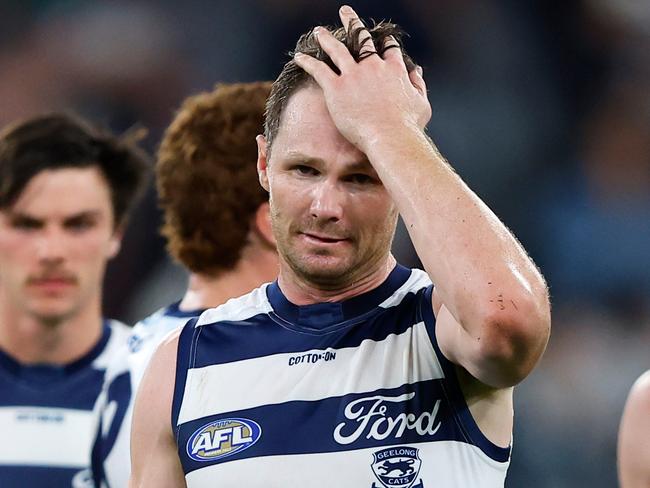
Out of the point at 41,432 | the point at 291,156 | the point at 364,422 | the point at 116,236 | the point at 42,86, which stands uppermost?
the point at 42,86

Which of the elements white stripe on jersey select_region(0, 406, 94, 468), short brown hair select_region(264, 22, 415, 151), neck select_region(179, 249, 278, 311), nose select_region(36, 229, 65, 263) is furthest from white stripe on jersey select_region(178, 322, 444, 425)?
nose select_region(36, 229, 65, 263)

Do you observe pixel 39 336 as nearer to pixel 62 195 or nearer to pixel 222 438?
pixel 62 195

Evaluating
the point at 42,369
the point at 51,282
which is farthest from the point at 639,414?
the point at 42,369

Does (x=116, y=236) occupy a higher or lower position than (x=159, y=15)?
lower

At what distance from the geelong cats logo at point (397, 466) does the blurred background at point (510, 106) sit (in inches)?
192

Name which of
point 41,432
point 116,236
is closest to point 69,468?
point 41,432

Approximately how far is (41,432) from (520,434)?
3.07 metres

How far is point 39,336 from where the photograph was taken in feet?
17.9

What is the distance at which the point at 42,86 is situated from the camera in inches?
352

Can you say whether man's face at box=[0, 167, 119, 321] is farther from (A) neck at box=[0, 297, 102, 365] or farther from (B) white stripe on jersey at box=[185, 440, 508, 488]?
(B) white stripe on jersey at box=[185, 440, 508, 488]

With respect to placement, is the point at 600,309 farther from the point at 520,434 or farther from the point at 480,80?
the point at 480,80

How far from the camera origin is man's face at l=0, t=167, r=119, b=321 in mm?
5238

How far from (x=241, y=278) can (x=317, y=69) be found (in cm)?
176

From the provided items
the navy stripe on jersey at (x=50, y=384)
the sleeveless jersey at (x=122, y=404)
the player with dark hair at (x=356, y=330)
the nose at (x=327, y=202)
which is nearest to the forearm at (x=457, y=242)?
the player with dark hair at (x=356, y=330)
